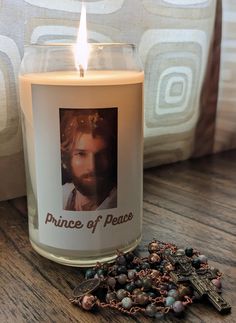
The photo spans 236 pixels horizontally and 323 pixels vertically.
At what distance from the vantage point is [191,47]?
0.66 m

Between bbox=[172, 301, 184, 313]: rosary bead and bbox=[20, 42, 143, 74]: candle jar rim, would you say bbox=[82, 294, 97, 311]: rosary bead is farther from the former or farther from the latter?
bbox=[20, 42, 143, 74]: candle jar rim

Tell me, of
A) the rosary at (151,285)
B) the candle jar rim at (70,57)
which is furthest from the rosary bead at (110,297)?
the candle jar rim at (70,57)

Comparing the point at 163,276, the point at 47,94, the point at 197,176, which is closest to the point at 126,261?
the point at 163,276

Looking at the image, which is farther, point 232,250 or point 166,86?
point 166,86

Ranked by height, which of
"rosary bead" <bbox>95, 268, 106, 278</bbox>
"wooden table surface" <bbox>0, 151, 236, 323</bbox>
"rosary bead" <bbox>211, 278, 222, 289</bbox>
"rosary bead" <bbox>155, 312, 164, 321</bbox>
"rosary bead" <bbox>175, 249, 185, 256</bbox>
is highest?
"rosary bead" <bbox>95, 268, 106, 278</bbox>

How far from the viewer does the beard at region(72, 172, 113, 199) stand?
34cm

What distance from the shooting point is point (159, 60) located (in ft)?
2.07

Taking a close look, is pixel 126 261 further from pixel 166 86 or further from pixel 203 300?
pixel 166 86

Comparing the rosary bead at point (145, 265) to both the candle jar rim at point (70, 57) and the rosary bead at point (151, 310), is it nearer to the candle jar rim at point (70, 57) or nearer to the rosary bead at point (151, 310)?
the rosary bead at point (151, 310)

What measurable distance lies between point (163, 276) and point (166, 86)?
1.20 ft

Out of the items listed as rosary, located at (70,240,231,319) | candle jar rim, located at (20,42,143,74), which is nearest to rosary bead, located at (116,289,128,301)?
rosary, located at (70,240,231,319)

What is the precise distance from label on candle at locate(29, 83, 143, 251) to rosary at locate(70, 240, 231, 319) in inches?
1.0

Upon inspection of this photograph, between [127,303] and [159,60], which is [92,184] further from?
[159,60]

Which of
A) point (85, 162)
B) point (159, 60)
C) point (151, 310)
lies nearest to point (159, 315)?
point (151, 310)
